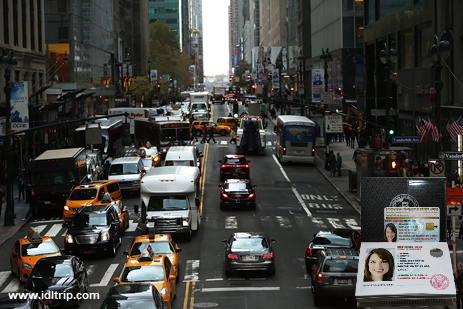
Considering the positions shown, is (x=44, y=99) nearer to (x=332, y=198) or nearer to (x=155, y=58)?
(x=332, y=198)

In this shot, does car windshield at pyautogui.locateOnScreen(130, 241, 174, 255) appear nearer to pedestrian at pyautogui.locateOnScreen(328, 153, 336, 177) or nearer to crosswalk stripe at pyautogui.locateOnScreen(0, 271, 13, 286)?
crosswalk stripe at pyautogui.locateOnScreen(0, 271, 13, 286)

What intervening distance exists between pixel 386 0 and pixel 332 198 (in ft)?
73.7

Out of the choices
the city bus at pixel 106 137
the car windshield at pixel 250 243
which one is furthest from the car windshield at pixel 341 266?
the city bus at pixel 106 137

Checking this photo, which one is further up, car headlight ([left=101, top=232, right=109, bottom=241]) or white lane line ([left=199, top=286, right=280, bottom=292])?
car headlight ([left=101, top=232, right=109, bottom=241])

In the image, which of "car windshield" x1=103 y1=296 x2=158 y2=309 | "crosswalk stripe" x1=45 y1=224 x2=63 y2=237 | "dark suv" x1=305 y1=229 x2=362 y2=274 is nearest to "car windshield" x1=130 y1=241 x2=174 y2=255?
"dark suv" x1=305 y1=229 x2=362 y2=274

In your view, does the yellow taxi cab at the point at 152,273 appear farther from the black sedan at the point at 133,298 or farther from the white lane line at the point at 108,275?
the white lane line at the point at 108,275

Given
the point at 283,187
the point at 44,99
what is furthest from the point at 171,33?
the point at 283,187

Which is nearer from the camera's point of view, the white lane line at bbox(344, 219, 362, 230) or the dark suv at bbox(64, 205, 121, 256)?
the dark suv at bbox(64, 205, 121, 256)

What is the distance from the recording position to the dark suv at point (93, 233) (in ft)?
77.6

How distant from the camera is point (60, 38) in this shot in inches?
2564

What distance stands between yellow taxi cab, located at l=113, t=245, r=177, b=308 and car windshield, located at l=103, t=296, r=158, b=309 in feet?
8.67

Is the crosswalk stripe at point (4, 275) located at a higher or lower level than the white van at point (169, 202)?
lower

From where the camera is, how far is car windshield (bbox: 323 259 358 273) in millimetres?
17344

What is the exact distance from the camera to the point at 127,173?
123 feet
